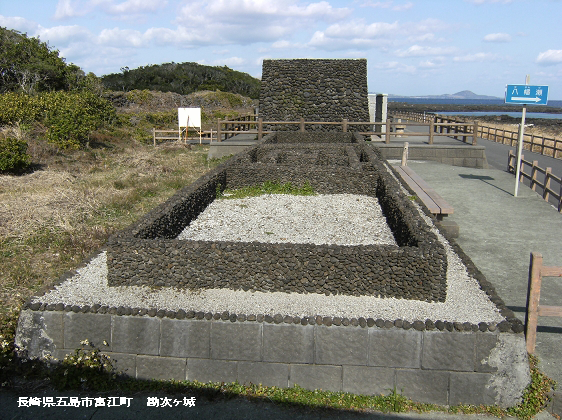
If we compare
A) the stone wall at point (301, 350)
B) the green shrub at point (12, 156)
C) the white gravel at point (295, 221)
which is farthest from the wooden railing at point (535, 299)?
the green shrub at point (12, 156)

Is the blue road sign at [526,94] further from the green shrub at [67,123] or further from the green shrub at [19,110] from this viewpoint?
the green shrub at [19,110]

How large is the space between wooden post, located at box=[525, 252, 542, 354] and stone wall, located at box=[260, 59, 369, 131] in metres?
17.5

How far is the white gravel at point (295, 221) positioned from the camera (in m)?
8.15

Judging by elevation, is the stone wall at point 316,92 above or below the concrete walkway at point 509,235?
above

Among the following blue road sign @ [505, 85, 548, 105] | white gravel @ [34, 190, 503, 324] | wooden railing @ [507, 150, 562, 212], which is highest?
blue road sign @ [505, 85, 548, 105]

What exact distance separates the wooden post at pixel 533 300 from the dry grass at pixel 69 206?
19.4ft

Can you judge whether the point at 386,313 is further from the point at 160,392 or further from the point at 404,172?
the point at 404,172

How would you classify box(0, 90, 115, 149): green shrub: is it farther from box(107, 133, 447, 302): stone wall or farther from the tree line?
the tree line

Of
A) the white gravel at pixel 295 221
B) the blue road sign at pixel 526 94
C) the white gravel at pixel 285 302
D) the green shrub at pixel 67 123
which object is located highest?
the blue road sign at pixel 526 94

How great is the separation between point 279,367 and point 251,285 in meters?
1.22

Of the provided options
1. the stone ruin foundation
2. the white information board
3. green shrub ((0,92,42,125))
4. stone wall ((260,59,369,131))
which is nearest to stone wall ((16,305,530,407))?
the stone ruin foundation

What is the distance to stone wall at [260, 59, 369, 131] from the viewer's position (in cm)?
2244

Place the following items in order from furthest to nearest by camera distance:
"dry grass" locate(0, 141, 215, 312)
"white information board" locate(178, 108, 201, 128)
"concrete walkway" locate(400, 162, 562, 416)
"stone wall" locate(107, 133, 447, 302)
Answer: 1. "white information board" locate(178, 108, 201, 128)
2. "dry grass" locate(0, 141, 215, 312)
3. "concrete walkway" locate(400, 162, 562, 416)
4. "stone wall" locate(107, 133, 447, 302)

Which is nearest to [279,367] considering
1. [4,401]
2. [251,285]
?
[251,285]
